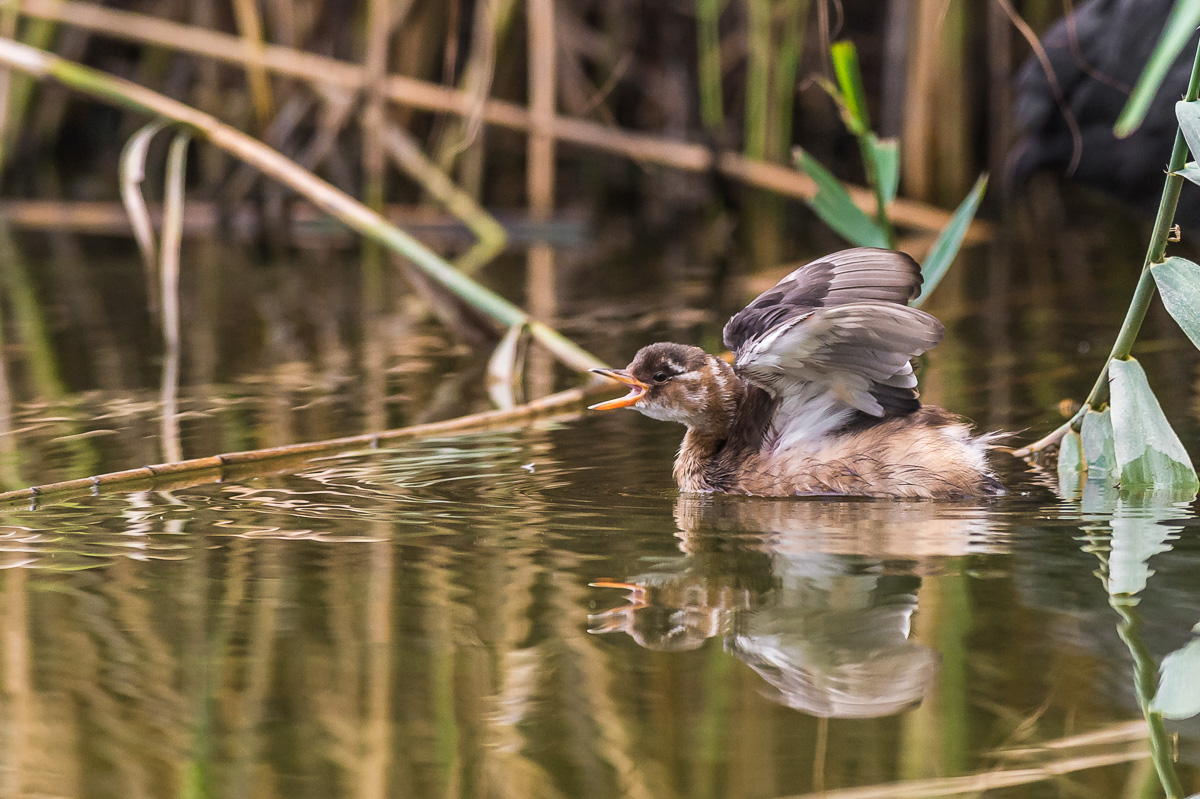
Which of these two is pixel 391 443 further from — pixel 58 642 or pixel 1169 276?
pixel 1169 276

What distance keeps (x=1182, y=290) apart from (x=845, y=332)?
1.80 feet

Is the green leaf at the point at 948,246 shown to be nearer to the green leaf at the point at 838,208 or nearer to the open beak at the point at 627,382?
the green leaf at the point at 838,208

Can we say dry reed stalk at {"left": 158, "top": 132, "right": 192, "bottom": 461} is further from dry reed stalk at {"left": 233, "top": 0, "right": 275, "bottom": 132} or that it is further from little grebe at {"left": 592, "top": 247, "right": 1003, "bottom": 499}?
dry reed stalk at {"left": 233, "top": 0, "right": 275, "bottom": 132}

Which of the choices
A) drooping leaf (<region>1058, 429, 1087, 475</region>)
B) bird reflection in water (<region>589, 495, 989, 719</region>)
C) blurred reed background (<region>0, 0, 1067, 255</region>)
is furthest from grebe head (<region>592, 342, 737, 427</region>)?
blurred reed background (<region>0, 0, 1067, 255</region>)

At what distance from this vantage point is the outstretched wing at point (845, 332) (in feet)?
8.64

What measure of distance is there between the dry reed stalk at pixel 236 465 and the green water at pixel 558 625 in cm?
4

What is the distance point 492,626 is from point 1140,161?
12.6 ft

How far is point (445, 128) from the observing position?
778 cm

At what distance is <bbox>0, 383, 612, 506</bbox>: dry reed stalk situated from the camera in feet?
9.25

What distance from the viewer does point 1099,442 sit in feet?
9.06

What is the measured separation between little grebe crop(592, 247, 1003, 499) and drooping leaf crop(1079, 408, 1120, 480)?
17 cm

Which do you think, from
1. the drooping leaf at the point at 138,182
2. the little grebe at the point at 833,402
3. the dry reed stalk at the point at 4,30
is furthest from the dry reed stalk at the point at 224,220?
the little grebe at the point at 833,402

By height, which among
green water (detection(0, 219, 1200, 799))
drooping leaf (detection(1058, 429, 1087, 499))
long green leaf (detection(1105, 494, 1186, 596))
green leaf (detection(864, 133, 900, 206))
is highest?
green leaf (detection(864, 133, 900, 206))

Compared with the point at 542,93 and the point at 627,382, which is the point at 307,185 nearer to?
the point at 627,382
